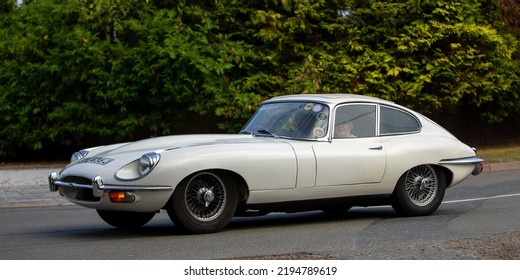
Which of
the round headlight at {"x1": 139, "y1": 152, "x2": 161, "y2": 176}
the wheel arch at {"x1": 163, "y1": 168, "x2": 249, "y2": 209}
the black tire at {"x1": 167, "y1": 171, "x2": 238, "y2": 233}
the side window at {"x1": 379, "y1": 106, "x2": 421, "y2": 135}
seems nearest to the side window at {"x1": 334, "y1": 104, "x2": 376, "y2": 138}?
the side window at {"x1": 379, "y1": 106, "x2": 421, "y2": 135}

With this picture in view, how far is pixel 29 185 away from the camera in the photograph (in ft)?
52.6

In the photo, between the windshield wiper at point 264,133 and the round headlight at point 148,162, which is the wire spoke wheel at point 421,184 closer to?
the windshield wiper at point 264,133

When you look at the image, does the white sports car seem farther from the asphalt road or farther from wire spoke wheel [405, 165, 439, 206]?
the asphalt road

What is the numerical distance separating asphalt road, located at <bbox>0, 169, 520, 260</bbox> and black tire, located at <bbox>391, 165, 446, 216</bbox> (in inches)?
4.9

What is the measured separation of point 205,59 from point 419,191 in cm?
1043

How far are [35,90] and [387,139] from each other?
13219 millimetres

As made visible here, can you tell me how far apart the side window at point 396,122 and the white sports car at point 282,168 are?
0.01 m

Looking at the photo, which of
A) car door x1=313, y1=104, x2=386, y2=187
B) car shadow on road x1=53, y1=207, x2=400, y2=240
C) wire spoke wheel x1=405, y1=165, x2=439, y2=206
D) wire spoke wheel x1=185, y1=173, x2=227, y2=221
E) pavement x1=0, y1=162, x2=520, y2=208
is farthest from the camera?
pavement x1=0, y1=162, x2=520, y2=208

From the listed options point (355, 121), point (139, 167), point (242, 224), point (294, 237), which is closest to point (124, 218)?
point (139, 167)

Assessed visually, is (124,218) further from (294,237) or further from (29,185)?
(29,185)

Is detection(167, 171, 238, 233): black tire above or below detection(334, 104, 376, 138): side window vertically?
below

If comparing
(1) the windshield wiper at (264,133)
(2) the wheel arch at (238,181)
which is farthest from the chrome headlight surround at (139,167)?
(1) the windshield wiper at (264,133)

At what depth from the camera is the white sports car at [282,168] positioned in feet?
28.8

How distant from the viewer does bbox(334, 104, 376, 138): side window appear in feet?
33.2
